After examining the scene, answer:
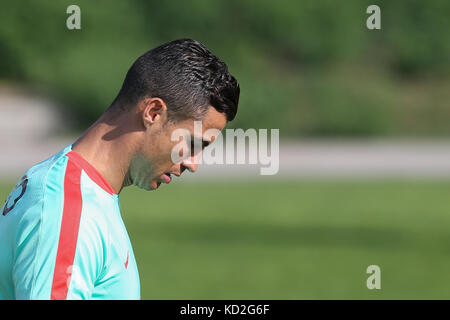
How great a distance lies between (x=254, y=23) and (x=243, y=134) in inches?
239

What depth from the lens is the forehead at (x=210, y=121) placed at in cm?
267

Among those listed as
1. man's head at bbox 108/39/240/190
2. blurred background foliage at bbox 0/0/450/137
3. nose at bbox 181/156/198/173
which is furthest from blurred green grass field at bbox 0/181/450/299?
blurred background foliage at bbox 0/0/450/137

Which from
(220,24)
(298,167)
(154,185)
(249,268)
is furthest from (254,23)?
(154,185)

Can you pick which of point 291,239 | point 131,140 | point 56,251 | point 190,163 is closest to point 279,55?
point 291,239

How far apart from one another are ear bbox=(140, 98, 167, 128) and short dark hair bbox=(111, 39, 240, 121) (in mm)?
19

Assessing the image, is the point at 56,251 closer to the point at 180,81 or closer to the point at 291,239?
the point at 180,81

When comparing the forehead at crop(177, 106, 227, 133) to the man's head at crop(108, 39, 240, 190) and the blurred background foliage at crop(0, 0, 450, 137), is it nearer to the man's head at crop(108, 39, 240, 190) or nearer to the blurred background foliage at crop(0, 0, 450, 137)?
the man's head at crop(108, 39, 240, 190)

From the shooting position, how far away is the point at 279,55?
35.4 m

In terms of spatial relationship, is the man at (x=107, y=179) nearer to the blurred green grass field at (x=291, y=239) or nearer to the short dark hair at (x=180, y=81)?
the short dark hair at (x=180, y=81)

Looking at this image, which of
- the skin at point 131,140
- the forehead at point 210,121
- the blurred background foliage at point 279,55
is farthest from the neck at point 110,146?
the blurred background foliage at point 279,55

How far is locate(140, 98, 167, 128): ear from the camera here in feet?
8.55

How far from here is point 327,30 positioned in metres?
34.2

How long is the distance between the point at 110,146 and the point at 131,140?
7cm
